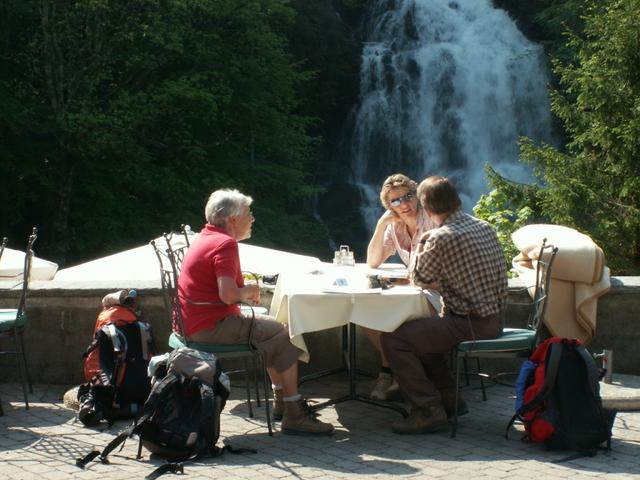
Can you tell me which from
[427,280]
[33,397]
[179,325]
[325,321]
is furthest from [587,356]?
[33,397]

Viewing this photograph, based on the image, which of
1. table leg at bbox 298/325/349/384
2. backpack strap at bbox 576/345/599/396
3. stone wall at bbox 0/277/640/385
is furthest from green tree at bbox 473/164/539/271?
backpack strap at bbox 576/345/599/396

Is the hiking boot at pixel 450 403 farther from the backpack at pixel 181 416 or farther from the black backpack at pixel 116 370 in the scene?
the black backpack at pixel 116 370

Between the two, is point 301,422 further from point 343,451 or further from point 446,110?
point 446,110

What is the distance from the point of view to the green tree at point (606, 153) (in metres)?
18.2

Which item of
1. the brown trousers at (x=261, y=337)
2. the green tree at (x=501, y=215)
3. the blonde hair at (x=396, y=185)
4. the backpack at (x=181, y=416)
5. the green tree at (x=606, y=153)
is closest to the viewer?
the backpack at (x=181, y=416)

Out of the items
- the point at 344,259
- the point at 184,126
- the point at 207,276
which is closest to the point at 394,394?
the point at 344,259

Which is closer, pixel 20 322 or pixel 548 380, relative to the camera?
pixel 548 380

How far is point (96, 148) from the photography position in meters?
22.8

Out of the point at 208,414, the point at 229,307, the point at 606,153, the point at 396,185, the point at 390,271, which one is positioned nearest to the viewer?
the point at 208,414

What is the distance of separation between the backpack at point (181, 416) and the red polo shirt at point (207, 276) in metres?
0.50

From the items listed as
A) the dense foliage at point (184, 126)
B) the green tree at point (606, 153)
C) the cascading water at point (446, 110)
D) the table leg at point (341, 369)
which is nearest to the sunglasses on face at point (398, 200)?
the table leg at point (341, 369)

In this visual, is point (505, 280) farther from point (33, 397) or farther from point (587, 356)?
point (33, 397)

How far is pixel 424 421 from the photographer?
633 centimetres

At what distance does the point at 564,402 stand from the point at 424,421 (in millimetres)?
813
